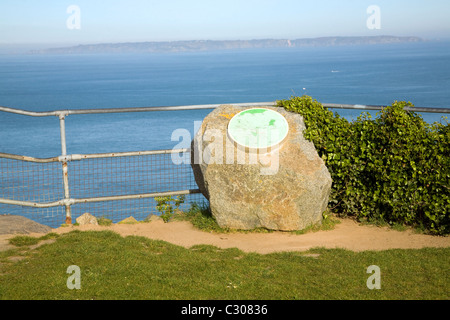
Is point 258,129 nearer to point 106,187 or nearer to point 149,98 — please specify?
point 106,187

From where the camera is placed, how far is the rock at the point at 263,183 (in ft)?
24.1

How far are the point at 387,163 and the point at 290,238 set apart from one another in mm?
1727

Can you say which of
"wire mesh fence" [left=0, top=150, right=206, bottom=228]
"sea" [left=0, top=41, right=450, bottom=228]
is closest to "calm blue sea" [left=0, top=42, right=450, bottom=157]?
"sea" [left=0, top=41, right=450, bottom=228]

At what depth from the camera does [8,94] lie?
7731cm

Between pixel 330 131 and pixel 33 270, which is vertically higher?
pixel 330 131

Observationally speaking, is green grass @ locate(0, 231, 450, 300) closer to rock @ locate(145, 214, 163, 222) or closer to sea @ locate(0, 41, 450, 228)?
rock @ locate(145, 214, 163, 222)

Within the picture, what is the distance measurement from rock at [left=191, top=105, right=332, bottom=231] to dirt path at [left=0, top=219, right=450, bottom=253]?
0.22 m

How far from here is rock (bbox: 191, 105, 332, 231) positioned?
7.34 metres

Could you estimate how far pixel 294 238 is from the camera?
7.42 meters

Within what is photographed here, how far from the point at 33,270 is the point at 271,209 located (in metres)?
3.14

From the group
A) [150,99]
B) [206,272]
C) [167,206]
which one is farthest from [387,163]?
[150,99]

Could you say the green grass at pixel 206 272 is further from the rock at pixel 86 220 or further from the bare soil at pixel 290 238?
the rock at pixel 86 220
